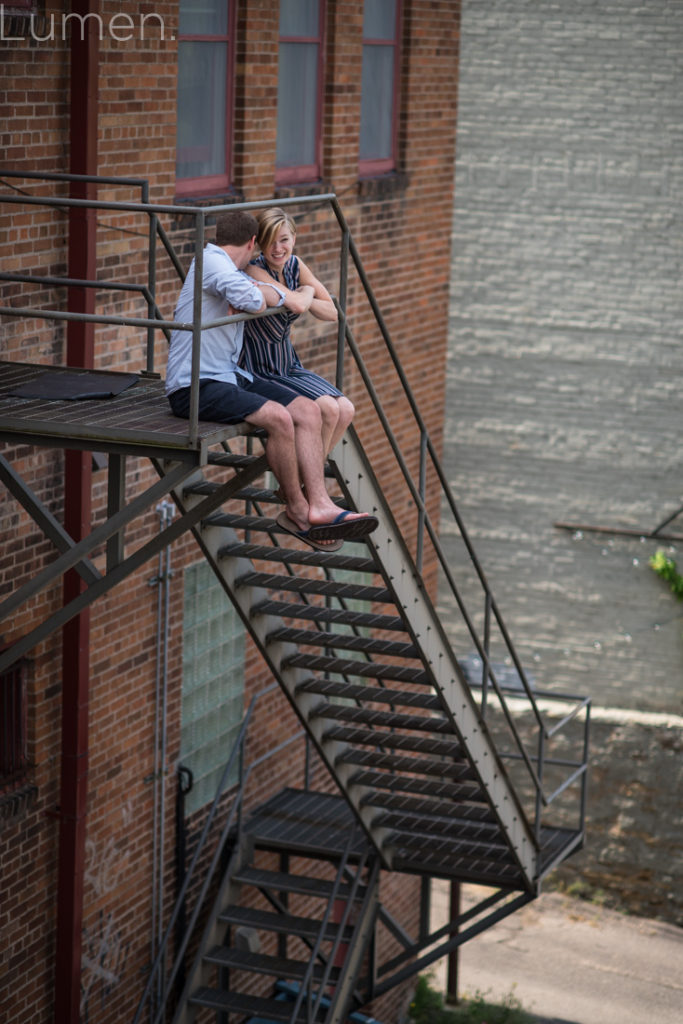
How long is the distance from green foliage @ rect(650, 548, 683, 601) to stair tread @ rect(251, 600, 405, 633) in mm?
8553

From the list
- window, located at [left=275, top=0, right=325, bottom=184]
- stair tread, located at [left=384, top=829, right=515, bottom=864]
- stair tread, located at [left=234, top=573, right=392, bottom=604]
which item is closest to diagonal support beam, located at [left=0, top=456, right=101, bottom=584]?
stair tread, located at [left=234, top=573, right=392, bottom=604]

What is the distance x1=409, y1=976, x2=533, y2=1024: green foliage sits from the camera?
13.3 m

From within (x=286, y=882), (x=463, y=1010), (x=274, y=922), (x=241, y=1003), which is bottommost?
(x=463, y=1010)

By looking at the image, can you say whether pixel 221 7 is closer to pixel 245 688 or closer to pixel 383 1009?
pixel 245 688

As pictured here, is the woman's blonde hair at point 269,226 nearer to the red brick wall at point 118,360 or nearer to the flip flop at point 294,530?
the flip flop at point 294,530

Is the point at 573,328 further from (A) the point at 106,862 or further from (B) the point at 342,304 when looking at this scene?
(B) the point at 342,304

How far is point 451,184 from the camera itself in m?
13.5

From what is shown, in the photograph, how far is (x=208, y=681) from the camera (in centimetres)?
1023

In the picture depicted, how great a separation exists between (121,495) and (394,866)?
4.98 metres

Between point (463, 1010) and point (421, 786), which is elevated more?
point (421, 786)

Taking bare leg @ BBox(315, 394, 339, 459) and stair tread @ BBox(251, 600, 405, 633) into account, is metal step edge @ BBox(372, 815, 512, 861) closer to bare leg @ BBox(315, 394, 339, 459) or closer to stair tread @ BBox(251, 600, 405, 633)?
stair tread @ BBox(251, 600, 405, 633)

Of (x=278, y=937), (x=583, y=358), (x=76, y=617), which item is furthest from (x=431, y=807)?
(x=583, y=358)

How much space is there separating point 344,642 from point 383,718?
0.79 meters

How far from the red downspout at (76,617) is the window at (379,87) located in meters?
4.30
